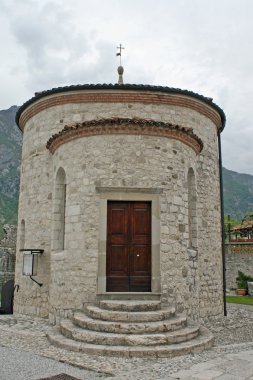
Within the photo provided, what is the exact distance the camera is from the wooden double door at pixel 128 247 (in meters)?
8.70

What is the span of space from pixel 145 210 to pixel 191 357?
142 inches

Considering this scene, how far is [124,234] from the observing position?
29.2ft

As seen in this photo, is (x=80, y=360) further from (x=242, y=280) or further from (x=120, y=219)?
(x=242, y=280)

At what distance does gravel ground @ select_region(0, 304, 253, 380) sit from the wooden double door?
6.86 ft

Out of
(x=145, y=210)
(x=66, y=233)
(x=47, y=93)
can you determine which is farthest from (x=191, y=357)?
(x=47, y=93)

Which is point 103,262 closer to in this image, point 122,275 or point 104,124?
point 122,275

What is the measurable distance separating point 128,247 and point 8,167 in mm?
77988

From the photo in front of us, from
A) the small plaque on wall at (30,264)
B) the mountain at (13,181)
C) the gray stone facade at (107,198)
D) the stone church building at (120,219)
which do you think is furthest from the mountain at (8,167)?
the stone church building at (120,219)

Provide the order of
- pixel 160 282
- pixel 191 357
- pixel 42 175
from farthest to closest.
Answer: pixel 42 175
pixel 160 282
pixel 191 357

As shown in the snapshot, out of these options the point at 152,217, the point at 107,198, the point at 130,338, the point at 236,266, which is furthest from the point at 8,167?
the point at 130,338

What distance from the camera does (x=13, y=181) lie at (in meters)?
76.1

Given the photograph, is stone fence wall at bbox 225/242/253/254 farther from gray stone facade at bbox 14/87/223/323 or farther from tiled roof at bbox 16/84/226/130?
tiled roof at bbox 16/84/226/130

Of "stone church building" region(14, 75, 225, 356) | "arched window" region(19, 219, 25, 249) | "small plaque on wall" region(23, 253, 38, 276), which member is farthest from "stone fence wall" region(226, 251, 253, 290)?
"small plaque on wall" region(23, 253, 38, 276)

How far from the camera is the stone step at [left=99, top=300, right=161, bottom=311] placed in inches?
305
